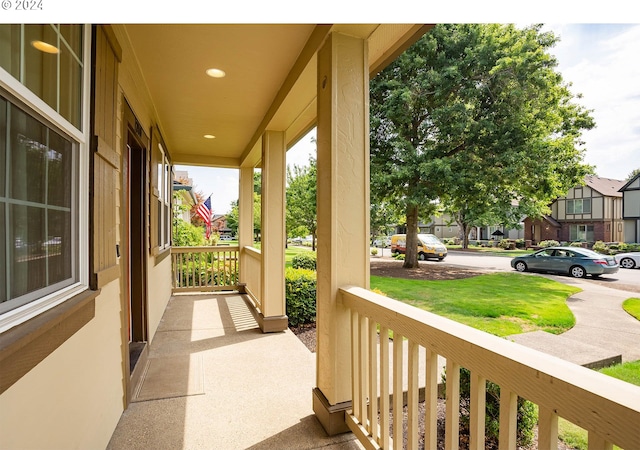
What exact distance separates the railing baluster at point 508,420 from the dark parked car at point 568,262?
27.1 ft

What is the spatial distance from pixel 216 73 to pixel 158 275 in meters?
2.76

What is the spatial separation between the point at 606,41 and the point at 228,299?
569cm

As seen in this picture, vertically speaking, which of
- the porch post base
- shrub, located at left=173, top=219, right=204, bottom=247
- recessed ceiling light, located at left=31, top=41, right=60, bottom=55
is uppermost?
recessed ceiling light, located at left=31, top=41, right=60, bottom=55

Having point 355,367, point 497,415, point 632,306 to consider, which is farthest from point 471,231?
point 355,367

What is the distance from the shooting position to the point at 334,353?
6.62 ft

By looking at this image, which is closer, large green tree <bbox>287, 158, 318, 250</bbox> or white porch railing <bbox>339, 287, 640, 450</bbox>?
white porch railing <bbox>339, 287, 640, 450</bbox>

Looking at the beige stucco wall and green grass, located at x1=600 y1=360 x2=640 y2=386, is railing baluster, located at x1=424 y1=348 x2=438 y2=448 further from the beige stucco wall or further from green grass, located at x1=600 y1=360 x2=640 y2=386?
green grass, located at x1=600 y1=360 x2=640 y2=386

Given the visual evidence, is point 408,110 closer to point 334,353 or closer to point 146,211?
point 146,211

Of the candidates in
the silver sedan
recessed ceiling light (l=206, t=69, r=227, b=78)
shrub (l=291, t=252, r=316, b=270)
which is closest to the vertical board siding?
recessed ceiling light (l=206, t=69, r=227, b=78)

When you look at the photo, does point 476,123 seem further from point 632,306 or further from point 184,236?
point 184,236

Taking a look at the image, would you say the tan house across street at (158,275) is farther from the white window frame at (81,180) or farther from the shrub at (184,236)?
the shrub at (184,236)

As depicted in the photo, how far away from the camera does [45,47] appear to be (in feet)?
3.95

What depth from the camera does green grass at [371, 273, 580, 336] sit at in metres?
4.92
